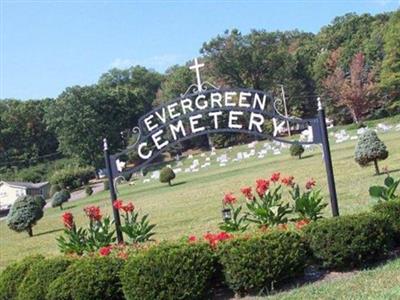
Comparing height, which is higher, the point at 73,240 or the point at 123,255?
the point at 73,240

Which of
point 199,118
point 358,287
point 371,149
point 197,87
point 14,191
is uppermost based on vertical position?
point 197,87

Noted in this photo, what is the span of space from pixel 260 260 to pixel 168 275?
97 cm

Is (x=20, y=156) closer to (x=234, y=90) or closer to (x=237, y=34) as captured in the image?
(x=237, y=34)

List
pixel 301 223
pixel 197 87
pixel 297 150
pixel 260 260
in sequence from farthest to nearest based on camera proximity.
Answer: pixel 297 150, pixel 197 87, pixel 301 223, pixel 260 260

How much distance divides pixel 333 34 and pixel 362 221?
77.7 metres

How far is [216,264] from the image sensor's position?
6.37m

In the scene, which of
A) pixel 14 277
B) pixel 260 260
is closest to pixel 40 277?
pixel 14 277

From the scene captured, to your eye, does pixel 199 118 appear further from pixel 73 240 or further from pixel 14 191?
pixel 14 191

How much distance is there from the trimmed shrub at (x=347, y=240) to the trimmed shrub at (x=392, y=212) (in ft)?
0.97

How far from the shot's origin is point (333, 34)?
265 feet

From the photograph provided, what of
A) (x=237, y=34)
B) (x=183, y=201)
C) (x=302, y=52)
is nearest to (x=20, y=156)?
(x=237, y=34)

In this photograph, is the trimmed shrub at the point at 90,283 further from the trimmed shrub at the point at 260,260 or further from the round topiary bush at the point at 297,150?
the round topiary bush at the point at 297,150

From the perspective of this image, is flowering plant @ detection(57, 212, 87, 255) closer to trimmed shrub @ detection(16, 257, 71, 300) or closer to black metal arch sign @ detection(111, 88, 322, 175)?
black metal arch sign @ detection(111, 88, 322, 175)

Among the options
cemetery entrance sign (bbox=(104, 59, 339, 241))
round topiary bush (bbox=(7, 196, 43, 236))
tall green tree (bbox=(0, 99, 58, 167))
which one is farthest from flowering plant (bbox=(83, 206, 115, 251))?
tall green tree (bbox=(0, 99, 58, 167))
